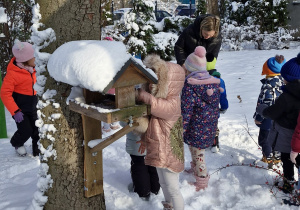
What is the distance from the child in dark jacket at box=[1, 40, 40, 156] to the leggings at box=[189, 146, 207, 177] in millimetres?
2270

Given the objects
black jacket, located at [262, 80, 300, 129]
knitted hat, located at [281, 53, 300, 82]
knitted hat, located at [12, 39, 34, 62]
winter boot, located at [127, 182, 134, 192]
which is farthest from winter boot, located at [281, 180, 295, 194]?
knitted hat, located at [12, 39, 34, 62]

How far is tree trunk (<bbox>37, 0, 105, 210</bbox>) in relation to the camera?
2430 millimetres

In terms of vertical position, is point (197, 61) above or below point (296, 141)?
above

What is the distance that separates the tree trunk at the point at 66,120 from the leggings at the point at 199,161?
1.31 meters

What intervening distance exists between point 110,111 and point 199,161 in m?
1.75

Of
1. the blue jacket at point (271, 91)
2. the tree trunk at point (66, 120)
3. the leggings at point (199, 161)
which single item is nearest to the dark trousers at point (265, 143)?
the blue jacket at point (271, 91)

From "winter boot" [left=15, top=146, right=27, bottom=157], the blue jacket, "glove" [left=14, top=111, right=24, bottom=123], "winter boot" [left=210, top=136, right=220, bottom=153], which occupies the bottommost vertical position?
"winter boot" [left=15, top=146, right=27, bottom=157]

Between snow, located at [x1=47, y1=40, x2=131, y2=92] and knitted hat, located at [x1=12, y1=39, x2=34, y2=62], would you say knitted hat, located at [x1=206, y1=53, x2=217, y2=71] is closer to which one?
snow, located at [x1=47, y1=40, x2=131, y2=92]

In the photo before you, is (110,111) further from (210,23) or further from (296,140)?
(210,23)

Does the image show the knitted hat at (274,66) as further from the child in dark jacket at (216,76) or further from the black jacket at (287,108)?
the black jacket at (287,108)

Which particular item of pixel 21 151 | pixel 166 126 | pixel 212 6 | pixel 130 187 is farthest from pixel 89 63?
pixel 212 6

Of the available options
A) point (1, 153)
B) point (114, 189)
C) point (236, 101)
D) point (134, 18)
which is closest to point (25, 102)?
point (1, 153)

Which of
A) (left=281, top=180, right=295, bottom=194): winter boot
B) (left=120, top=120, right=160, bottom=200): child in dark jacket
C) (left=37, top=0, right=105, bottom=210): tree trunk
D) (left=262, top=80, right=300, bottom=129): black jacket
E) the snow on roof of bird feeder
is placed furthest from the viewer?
(left=281, top=180, right=295, bottom=194): winter boot

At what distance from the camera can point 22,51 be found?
4.05m
